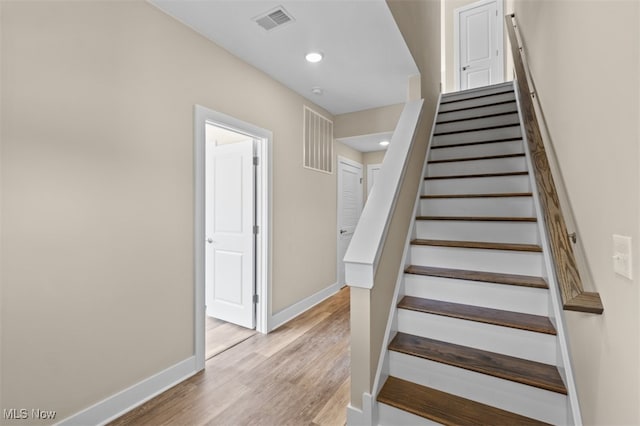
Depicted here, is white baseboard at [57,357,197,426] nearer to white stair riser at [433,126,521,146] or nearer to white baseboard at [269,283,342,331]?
white baseboard at [269,283,342,331]

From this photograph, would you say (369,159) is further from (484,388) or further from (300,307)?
(484,388)

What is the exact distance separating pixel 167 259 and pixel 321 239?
217 centimetres

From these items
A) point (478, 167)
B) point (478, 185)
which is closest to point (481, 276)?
point (478, 185)

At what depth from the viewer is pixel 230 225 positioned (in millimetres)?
3133

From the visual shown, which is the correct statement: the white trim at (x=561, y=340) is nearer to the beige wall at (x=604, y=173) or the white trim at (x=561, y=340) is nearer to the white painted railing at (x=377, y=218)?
the beige wall at (x=604, y=173)

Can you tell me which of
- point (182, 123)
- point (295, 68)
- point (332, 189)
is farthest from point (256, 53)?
point (332, 189)

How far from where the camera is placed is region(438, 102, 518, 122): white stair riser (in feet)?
10.2

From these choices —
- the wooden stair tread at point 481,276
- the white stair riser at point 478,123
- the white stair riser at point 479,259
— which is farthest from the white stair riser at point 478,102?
the wooden stair tread at point 481,276

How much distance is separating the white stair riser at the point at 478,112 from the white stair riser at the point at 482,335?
2.44m

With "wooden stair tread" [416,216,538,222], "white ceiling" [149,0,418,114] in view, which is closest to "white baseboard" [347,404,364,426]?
"wooden stair tread" [416,216,538,222]

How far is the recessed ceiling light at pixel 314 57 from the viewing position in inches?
98.0

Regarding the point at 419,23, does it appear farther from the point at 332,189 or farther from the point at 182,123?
the point at 182,123

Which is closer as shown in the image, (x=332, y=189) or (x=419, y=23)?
(x=419, y=23)

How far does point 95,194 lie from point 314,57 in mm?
1967
